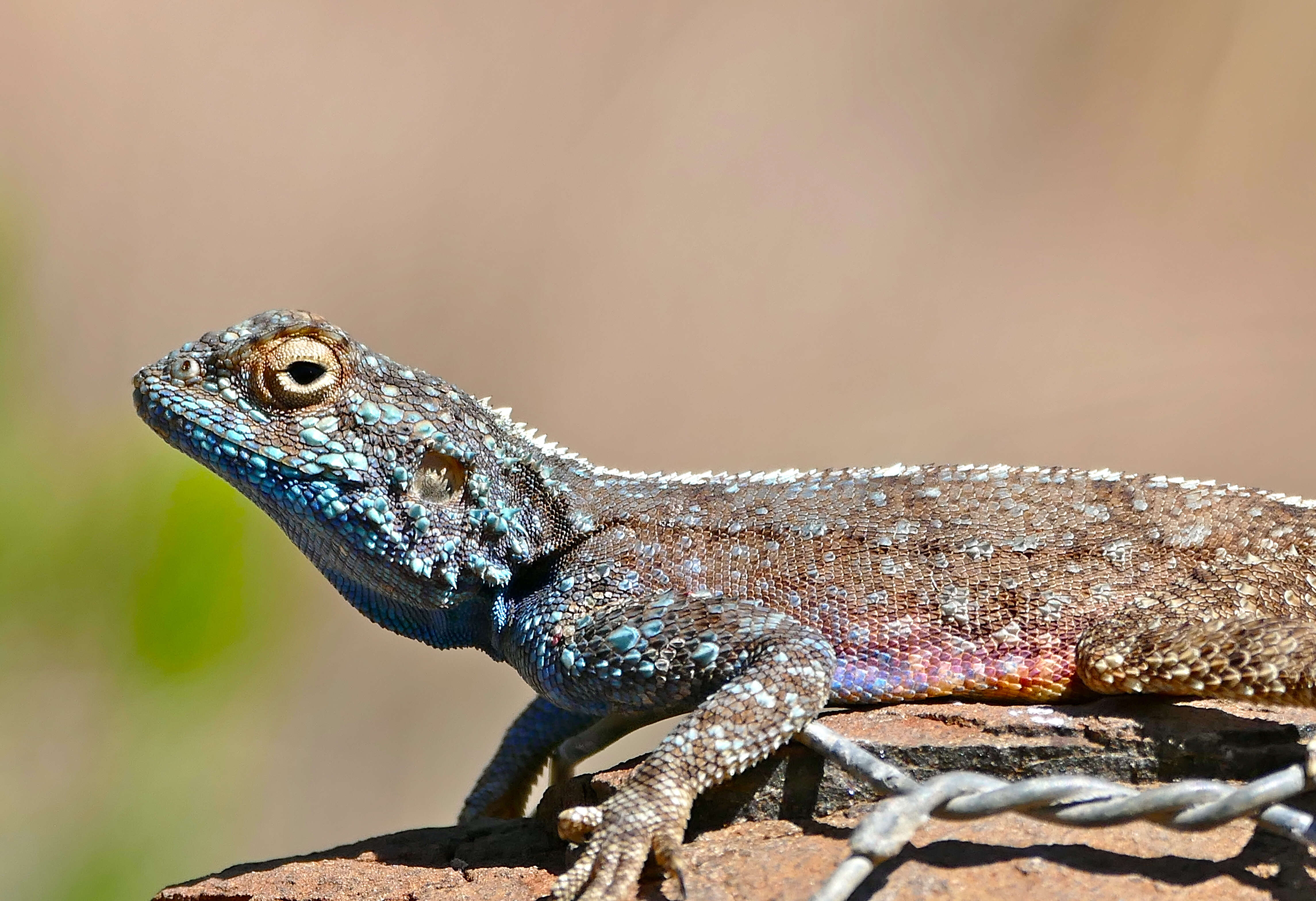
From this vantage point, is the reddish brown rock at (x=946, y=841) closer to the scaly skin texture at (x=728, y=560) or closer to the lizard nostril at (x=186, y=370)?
the scaly skin texture at (x=728, y=560)

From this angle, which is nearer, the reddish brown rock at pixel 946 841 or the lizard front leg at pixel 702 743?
the reddish brown rock at pixel 946 841

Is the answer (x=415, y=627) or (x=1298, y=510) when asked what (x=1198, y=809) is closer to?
(x=1298, y=510)

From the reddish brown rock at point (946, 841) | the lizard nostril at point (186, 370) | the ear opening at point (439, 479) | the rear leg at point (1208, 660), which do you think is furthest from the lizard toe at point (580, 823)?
the lizard nostril at point (186, 370)

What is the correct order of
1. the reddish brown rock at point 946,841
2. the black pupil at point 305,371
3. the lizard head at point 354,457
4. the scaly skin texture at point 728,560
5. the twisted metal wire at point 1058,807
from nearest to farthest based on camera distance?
the twisted metal wire at point 1058,807
the reddish brown rock at point 946,841
the scaly skin texture at point 728,560
the lizard head at point 354,457
the black pupil at point 305,371

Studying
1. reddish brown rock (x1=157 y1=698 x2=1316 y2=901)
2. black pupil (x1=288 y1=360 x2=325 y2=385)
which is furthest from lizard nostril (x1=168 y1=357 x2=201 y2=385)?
reddish brown rock (x1=157 y1=698 x2=1316 y2=901)

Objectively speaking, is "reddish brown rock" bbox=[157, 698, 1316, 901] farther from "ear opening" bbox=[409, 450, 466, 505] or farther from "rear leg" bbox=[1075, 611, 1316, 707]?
"ear opening" bbox=[409, 450, 466, 505]

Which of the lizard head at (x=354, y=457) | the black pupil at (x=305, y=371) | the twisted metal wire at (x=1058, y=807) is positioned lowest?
the twisted metal wire at (x=1058, y=807)

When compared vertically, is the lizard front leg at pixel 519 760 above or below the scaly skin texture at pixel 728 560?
below

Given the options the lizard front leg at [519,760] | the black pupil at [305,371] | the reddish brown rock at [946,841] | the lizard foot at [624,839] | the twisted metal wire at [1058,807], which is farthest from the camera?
the lizard front leg at [519,760]
